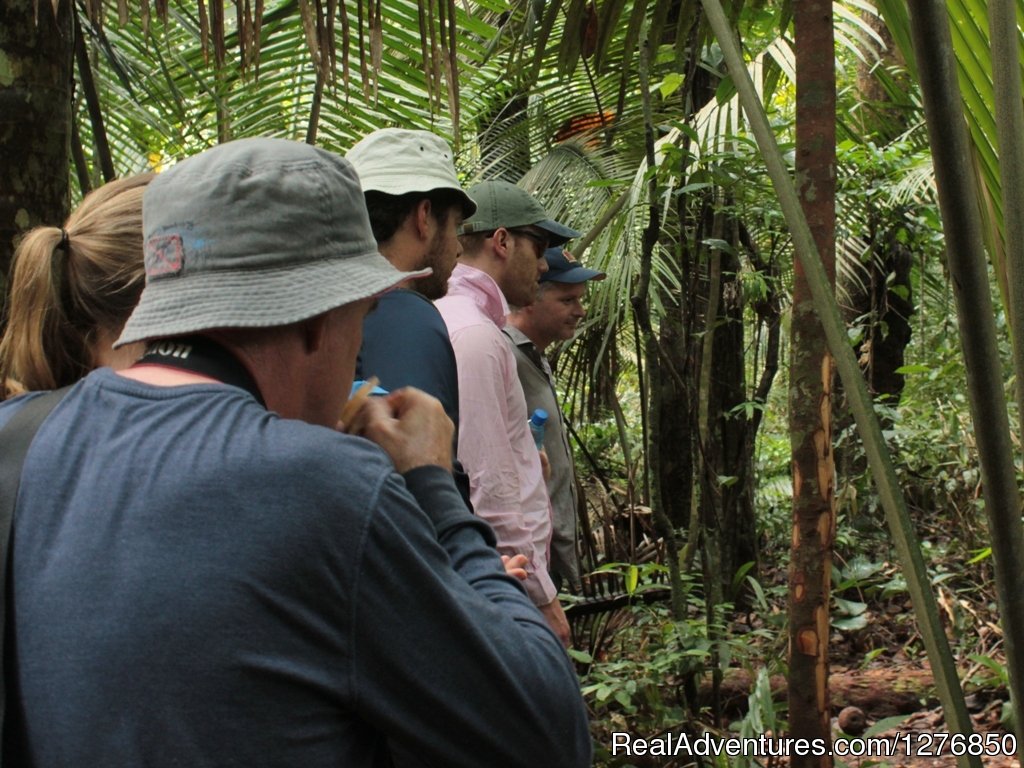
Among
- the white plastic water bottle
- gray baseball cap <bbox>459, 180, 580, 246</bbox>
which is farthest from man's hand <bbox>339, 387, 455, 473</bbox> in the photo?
gray baseball cap <bbox>459, 180, 580, 246</bbox>

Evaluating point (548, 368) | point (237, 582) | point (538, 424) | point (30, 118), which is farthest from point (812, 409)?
point (237, 582)

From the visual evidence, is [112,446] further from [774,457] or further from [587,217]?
[774,457]

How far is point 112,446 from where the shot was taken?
1014mm

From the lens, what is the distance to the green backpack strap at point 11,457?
0.99 m

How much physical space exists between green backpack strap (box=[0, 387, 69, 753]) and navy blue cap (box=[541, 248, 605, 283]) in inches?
A: 103

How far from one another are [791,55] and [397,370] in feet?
8.84

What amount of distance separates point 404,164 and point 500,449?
26.4 inches

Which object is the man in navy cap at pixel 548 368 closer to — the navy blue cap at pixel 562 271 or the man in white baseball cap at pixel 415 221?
the navy blue cap at pixel 562 271

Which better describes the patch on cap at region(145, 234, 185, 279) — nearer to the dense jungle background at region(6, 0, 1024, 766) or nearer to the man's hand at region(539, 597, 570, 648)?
the dense jungle background at region(6, 0, 1024, 766)

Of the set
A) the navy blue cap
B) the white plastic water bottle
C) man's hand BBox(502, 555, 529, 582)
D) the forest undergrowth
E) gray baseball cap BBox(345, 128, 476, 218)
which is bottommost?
the forest undergrowth

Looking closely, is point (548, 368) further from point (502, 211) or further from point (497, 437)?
point (497, 437)

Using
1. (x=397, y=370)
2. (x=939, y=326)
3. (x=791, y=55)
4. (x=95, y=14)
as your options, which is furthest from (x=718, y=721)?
(x=939, y=326)

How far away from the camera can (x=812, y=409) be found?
275cm

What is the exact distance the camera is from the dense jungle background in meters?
1.39
